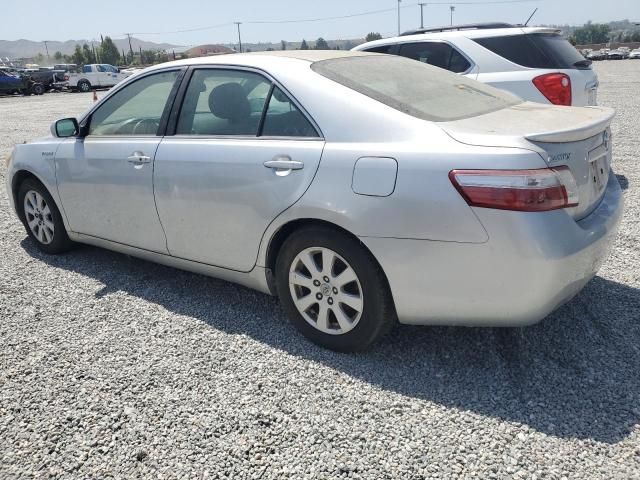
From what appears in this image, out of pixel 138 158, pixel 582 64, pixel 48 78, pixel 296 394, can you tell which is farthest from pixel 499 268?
pixel 48 78

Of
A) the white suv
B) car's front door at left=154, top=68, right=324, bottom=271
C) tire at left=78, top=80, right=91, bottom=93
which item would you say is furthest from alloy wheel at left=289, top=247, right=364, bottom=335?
tire at left=78, top=80, right=91, bottom=93

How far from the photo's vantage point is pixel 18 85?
3297 centimetres

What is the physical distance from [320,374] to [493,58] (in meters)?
4.85

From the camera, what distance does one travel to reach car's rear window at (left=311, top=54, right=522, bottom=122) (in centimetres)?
297

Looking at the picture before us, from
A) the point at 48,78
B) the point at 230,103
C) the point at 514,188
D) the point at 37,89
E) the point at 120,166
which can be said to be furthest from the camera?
the point at 48,78


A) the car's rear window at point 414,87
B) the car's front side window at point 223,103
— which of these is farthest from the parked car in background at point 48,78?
the car's rear window at point 414,87

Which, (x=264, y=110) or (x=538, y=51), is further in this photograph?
(x=538, y=51)

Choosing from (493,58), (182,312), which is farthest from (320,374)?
(493,58)

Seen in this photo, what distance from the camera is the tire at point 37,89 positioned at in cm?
3384

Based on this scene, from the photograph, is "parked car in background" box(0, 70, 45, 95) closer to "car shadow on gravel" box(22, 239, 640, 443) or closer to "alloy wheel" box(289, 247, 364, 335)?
"car shadow on gravel" box(22, 239, 640, 443)

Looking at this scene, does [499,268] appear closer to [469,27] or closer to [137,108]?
[137,108]

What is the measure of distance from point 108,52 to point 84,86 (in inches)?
3352

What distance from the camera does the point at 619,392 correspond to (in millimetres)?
2662

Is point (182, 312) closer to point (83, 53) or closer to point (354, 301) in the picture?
point (354, 301)
